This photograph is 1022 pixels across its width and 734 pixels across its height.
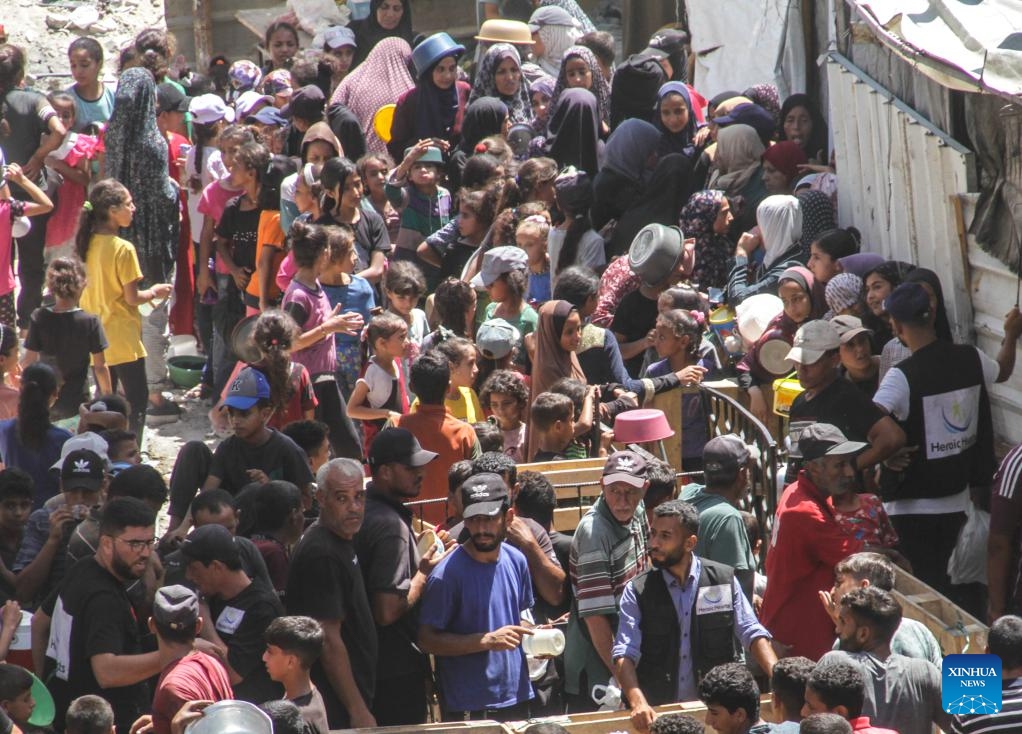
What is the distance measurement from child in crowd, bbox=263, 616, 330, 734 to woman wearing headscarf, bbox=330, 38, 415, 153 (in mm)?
7489

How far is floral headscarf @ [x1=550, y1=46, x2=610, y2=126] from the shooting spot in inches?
445

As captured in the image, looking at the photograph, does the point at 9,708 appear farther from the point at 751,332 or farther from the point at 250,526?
the point at 751,332

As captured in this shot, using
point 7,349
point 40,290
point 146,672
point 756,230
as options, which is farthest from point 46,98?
point 146,672

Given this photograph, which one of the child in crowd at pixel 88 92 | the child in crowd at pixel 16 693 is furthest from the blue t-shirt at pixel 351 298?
the child in crowd at pixel 88 92

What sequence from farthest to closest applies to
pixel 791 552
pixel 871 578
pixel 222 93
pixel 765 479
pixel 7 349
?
pixel 222 93, pixel 7 349, pixel 765 479, pixel 791 552, pixel 871 578

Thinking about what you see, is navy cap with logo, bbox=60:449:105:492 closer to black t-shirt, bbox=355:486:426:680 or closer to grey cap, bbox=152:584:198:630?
black t-shirt, bbox=355:486:426:680

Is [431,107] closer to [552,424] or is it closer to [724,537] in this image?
[552,424]

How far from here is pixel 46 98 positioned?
11.5 m

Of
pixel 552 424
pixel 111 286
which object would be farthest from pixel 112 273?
pixel 552 424

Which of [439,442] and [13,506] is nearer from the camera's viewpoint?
[13,506]

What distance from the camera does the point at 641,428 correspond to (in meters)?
7.34

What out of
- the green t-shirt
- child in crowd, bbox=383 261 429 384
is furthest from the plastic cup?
child in crowd, bbox=383 261 429 384

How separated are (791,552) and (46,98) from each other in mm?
7634

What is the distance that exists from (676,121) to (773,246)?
190 centimetres
